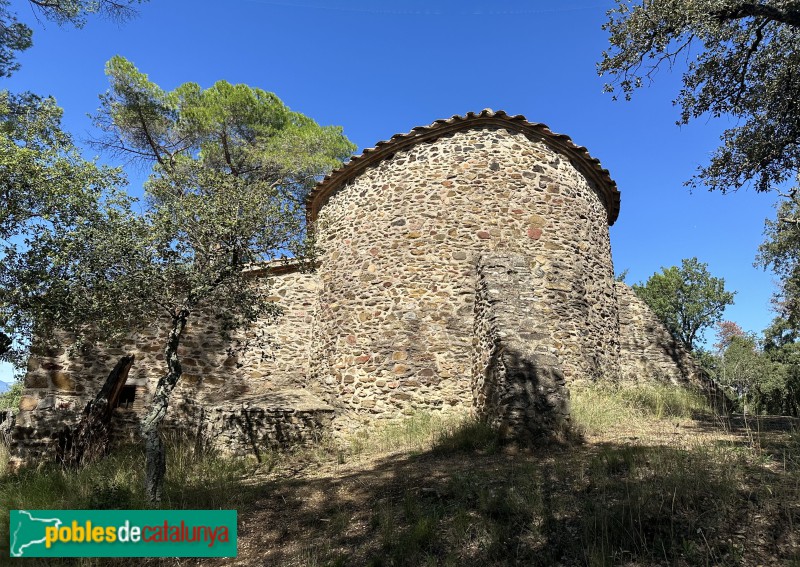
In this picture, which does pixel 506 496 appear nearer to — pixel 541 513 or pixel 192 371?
pixel 541 513

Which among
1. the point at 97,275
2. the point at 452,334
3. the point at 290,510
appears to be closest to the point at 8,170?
the point at 97,275

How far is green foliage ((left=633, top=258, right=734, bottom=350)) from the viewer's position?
94.1ft

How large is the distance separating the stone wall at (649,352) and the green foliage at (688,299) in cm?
1930

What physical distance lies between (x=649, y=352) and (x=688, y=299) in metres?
21.6

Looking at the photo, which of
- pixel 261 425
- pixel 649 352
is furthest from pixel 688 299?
pixel 261 425

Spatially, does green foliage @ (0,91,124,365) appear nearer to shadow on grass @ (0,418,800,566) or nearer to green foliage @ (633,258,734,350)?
shadow on grass @ (0,418,800,566)

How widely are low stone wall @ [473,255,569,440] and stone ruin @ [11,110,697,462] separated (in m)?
0.04

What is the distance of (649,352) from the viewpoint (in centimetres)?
1127

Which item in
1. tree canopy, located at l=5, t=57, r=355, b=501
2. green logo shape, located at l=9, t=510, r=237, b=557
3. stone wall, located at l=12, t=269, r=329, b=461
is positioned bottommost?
green logo shape, located at l=9, t=510, r=237, b=557

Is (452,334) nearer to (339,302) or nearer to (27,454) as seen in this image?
(339,302)

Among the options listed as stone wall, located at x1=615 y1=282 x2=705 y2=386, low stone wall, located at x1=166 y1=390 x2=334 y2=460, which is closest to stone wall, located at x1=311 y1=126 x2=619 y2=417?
low stone wall, located at x1=166 y1=390 x2=334 y2=460

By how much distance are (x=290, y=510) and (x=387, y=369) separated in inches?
152

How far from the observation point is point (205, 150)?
53.4 ft

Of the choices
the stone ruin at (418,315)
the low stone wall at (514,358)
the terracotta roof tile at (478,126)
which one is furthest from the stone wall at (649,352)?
the low stone wall at (514,358)
